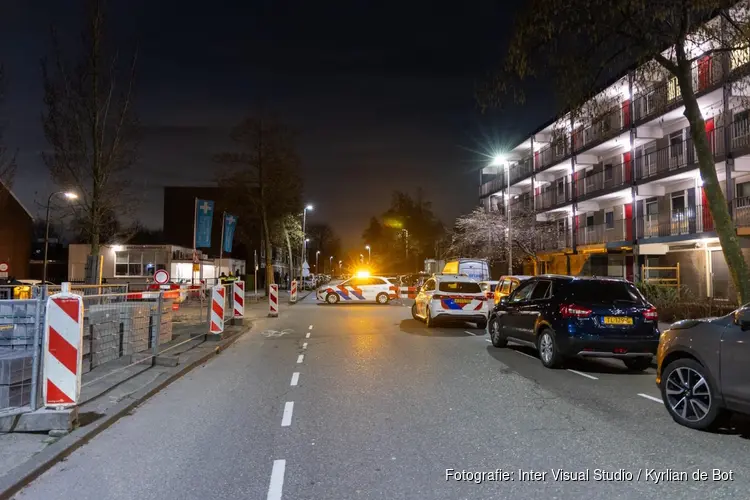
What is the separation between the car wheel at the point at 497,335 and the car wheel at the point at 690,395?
6069 mm

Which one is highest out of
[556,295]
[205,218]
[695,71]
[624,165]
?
[695,71]

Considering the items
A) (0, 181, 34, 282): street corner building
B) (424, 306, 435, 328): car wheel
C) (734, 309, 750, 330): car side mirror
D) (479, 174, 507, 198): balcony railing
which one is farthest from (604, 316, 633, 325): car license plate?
(0, 181, 34, 282): street corner building

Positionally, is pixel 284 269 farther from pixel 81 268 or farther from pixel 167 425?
pixel 167 425

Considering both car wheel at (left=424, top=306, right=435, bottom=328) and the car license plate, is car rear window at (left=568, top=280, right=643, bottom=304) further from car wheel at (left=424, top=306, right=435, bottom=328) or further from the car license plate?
car wheel at (left=424, top=306, right=435, bottom=328)

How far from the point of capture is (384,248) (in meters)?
116

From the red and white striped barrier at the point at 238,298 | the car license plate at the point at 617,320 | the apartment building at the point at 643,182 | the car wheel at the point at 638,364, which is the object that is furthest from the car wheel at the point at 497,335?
the red and white striped barrier at the point at 238,298

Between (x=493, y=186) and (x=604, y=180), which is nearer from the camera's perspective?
(x=604, y=180)

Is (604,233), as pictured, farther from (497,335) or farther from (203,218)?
(497,335)

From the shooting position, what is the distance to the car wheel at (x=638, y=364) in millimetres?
10000

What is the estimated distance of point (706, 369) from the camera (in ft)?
19.2

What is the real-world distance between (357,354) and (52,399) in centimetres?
659

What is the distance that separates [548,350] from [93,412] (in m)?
7.24

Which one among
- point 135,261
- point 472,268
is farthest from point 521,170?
point 135,261

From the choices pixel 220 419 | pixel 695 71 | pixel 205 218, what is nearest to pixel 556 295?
pixel 220 419
